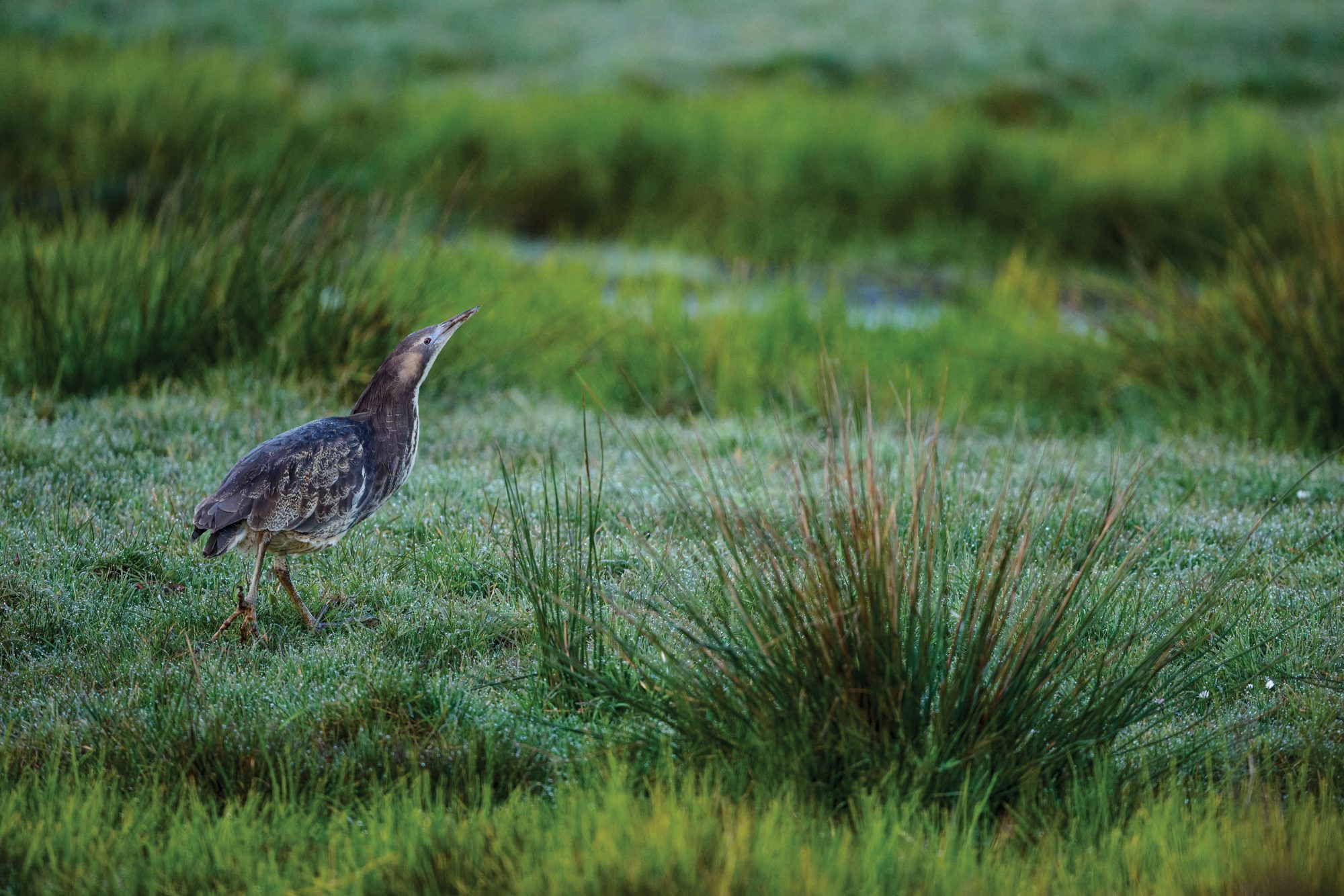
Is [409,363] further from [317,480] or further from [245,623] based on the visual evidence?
[245,623]

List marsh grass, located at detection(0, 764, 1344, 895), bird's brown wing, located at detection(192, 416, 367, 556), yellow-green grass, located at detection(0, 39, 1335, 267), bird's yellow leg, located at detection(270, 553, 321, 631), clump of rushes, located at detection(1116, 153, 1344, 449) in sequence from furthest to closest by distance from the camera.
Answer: yellow-green grass, located at detection(0, 39, 1335, 267), clump of rushes, located at detection(1116, 153, 1344, 449), bird's yellow leg, located at detection(270, 553, 321, 631), bird's brown wing, located at detection(192, 416, 367, 556), marsh grass, located at detection(0, 764, 1344, 895)

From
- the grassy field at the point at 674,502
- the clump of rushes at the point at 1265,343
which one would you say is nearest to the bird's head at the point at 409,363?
the grassy field at the point at 674,502

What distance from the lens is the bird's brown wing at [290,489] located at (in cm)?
316

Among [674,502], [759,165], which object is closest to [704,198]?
[759,165]

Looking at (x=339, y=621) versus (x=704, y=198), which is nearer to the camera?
(x=339, y=621)

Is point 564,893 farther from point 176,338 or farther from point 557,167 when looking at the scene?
point 557,167

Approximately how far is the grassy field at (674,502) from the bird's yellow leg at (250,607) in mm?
50

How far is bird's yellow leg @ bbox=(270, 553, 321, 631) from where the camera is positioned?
3334 mm

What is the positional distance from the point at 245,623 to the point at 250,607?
2.3 inches

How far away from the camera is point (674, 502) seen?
3.83 m

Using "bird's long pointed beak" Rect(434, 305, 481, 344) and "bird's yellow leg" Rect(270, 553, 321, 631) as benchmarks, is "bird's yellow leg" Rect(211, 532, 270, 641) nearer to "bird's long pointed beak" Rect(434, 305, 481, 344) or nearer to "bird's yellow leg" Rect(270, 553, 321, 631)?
"bird's yellow leg" Rect(270, 553, 321, 631)

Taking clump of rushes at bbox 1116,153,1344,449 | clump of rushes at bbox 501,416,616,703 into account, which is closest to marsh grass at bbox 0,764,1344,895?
clump of rushes at bbox 501,416,616,703

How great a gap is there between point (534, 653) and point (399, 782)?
28.0 inches

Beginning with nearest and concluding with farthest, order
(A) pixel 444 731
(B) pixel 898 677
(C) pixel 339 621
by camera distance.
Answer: (B) pixel 898 677 → (A) pixel 444 731 → (C) pixel 339 621
